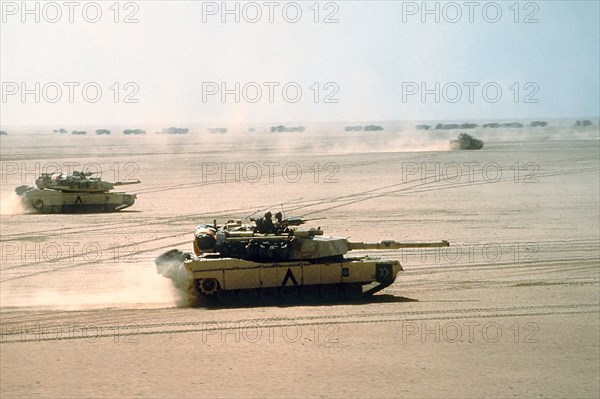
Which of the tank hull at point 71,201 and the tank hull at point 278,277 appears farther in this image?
the tank hull at point 71,201

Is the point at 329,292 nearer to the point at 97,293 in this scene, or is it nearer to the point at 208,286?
the point at 208,286

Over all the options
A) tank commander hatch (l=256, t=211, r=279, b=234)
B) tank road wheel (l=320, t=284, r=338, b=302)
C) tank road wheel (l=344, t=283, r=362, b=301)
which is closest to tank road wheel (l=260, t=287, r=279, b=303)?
tank road wheel (l=320, t=284, r=338, b=302)

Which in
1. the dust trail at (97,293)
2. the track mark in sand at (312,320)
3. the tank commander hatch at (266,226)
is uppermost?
the tank commander hatch at (266,226)

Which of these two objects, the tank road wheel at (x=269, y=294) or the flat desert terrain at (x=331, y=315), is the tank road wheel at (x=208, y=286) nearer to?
the flat desert terrain at (x=331, y=315)

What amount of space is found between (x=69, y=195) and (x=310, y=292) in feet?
64.6

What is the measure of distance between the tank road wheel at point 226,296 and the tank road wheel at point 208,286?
0.17 metres

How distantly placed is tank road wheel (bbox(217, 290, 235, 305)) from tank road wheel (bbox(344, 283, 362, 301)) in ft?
8.37

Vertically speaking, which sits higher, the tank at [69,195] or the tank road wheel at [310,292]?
the tank at [69,195]

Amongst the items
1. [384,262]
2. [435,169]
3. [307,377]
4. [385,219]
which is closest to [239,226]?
[384,262]

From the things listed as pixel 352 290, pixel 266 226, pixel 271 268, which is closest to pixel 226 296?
pixel 271 268

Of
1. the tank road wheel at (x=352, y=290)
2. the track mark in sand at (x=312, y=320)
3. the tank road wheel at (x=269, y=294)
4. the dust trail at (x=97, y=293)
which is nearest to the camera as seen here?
the track mark in sand at (x=312, y=320)

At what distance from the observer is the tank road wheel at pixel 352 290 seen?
19.2m

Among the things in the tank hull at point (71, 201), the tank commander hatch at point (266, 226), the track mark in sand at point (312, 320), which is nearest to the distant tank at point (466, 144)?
the tank hull at point (71, 201)

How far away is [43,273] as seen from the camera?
73.7 feet
